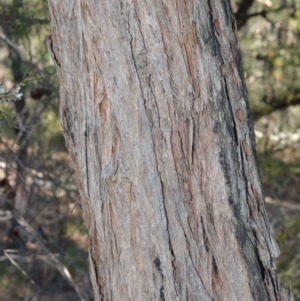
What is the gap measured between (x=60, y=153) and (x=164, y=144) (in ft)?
15.4

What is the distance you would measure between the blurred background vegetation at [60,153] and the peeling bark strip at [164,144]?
5.61 ft

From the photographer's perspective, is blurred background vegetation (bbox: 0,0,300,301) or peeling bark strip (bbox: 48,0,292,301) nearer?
peeling bark strip (bbox: 48,0,292,301)

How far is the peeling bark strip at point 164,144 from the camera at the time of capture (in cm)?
177

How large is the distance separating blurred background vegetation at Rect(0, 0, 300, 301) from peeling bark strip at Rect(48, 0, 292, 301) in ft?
5.61

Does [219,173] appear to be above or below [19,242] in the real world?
below

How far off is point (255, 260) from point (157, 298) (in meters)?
Answer: 0.33

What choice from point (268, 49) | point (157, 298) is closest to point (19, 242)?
point (268, 49)

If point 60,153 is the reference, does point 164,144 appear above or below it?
below

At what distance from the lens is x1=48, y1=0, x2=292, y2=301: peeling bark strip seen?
177 centimetres

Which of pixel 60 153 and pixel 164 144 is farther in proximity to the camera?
pixel 60 153

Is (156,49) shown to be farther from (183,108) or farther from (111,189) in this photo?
(111,189)

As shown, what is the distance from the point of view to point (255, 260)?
1.89 meters

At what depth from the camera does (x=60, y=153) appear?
20.9 feet

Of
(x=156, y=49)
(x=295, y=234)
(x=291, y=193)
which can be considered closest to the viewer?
(x=156, y=49)
